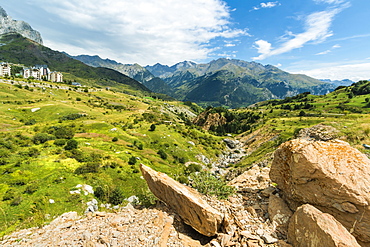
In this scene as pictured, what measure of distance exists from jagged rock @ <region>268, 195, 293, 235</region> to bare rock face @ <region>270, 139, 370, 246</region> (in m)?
0.53

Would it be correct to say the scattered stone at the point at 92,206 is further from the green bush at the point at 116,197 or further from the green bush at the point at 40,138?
the green bush at the point at 40,138

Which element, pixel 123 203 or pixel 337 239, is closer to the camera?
→ pixel 337 239

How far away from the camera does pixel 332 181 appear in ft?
31.0

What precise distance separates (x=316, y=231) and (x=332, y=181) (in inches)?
121

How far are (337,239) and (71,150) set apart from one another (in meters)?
38.1

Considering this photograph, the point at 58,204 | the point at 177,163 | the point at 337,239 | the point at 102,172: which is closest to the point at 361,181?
the point at 337,239

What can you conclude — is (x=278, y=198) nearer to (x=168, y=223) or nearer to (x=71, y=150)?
(x=168, y=223)

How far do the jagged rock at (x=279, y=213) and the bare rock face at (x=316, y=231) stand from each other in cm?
103

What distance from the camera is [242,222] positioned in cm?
1124

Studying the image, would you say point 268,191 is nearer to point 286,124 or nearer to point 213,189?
point 213,189

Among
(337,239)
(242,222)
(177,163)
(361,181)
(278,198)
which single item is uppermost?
(361,181)

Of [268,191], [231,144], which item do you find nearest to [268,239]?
[268,191]

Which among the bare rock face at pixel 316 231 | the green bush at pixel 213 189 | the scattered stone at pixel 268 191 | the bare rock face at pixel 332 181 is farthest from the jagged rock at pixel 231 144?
the bare rock face at pixel 316 231

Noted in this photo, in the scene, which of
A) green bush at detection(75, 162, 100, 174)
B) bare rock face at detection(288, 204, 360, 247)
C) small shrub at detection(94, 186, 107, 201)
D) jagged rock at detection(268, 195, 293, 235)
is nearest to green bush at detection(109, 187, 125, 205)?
small shrub at detection(94, 186, 107, 201)
